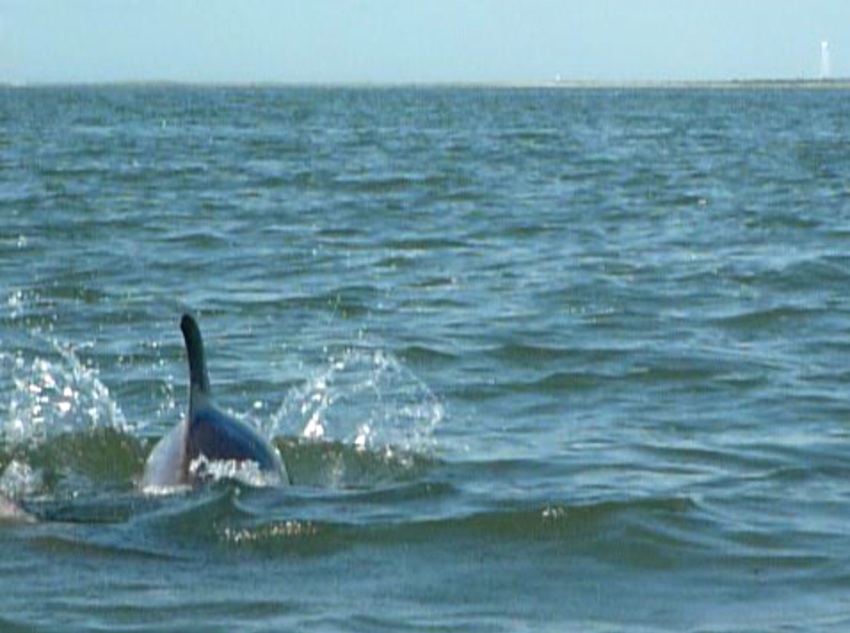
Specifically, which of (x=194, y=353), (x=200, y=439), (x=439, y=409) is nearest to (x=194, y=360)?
(x=194, y=353)

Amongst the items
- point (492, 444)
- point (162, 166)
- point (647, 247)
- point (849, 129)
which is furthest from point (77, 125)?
point (492, 444)

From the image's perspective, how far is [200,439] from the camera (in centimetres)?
963

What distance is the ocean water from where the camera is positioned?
8.39 meters

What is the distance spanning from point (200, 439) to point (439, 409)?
3.09m

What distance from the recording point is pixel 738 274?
1877 cm

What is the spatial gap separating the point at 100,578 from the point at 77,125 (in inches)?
2184

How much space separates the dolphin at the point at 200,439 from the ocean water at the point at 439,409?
13 cm

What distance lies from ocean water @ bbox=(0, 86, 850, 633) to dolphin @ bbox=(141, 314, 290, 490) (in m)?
0.13

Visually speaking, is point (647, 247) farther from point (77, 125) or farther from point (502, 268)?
point (77, 125)

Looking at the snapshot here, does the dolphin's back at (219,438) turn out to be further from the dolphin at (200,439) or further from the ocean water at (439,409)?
the ocean water at (439,409)

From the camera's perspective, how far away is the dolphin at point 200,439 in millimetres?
9594

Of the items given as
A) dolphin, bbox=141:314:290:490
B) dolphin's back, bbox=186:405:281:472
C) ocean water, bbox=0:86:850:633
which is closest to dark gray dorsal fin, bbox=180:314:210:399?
dolphin, bbox=141:314:290:490

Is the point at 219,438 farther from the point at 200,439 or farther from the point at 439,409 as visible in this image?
the point at 439,409

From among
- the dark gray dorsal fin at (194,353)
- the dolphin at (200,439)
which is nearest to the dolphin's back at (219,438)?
the dolphin at (200,439)
